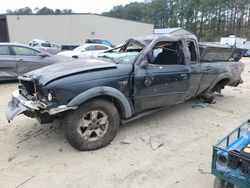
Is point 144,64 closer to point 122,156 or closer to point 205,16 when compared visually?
point 122,156

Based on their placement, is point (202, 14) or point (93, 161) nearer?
point (93, 161)

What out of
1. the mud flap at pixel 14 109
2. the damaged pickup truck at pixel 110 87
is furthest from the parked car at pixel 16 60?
the mud flap at pixel 14 109

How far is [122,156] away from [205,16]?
76.7 m

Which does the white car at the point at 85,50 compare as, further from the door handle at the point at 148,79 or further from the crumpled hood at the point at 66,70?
the door handle at the point at 148,79

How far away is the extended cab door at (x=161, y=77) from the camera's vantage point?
169 inches

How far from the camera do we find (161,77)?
450 centimetres

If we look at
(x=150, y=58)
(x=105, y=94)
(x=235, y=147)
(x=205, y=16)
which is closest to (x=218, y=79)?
(x=150, y=58)

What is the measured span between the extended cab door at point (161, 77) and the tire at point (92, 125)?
595 millimetres

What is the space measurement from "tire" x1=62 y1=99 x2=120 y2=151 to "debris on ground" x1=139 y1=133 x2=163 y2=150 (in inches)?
22.4

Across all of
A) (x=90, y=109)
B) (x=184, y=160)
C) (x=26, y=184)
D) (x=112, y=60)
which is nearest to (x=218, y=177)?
(x=184, y=160)

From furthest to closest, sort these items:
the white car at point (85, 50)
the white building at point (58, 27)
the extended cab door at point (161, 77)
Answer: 1. the white building at point (58, 27)
2. the white car at point (85, 50)
3. the extended cab door at point (161, 77)

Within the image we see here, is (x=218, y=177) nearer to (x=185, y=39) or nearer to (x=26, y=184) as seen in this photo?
(x=26, y=184)

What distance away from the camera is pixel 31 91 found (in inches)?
163

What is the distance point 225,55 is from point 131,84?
3.16m
